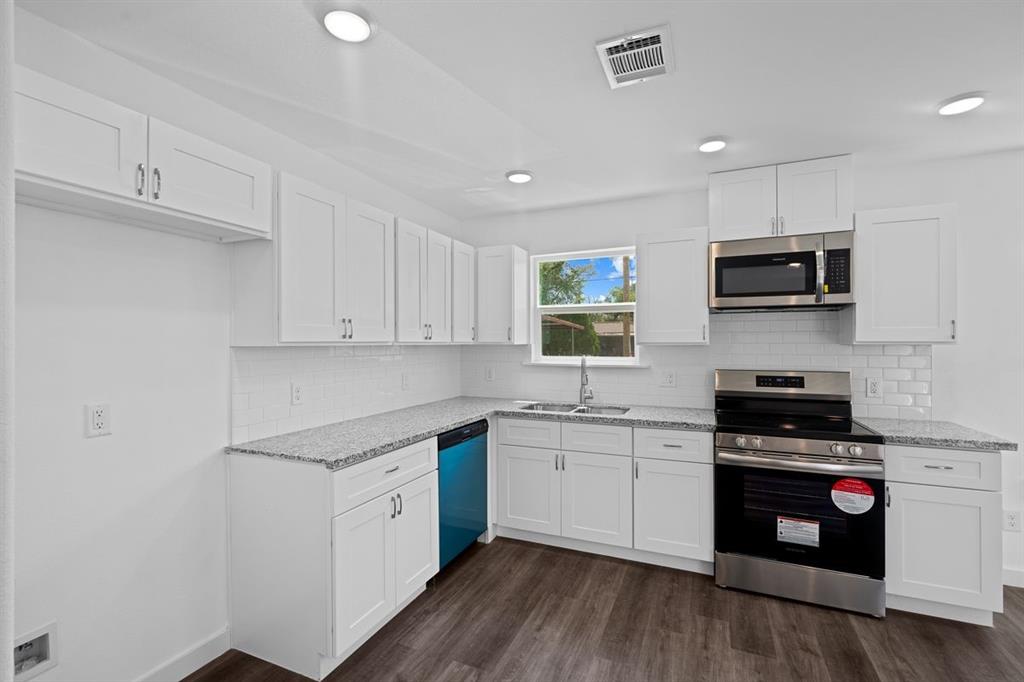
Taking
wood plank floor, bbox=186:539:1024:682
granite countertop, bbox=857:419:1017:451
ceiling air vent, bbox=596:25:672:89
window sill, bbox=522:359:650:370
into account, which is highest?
ceiling air vent, bbox=596:25:672:89

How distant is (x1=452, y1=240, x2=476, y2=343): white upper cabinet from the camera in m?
3.65

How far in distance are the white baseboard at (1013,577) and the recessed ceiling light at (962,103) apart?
8.59 feet

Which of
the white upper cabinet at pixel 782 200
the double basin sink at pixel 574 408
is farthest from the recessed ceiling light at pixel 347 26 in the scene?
the double basin sink at pixel 574 408

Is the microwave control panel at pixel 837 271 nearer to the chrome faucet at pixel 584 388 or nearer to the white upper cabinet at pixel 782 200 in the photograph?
the white upper cabinet at pixel 782 200

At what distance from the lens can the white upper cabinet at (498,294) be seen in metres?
3.88

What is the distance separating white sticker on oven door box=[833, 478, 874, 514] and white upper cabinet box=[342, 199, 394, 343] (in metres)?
2.65

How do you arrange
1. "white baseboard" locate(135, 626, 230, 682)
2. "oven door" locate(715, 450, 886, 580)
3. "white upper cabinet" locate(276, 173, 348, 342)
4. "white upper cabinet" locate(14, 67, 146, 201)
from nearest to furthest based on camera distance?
"white upper cabinet" locate(14, 67, 146, 201), "white baseboard" locate(135, 626, 230, 682), "white upper cabinet" locate(276, 173, 348, 342), "oven door" locate(715, 450, 886, 580)

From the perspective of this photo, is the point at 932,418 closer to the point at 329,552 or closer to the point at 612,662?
the point at 612,662

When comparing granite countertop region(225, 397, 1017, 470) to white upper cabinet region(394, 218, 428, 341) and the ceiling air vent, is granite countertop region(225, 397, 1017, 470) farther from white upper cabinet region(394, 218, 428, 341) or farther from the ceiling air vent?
the ceiling air vent

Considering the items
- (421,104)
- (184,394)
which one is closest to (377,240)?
(421,104)

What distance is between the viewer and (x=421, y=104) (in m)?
2.24

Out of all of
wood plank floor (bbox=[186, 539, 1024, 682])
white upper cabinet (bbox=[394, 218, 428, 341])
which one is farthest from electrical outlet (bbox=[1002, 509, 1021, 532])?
white upper cabinet (bbox=[394, 218, 428, 341])

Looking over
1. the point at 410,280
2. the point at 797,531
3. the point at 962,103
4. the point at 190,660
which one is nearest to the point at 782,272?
the point at 962,103

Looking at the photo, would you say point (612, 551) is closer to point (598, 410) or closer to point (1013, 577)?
point (598, 410)
